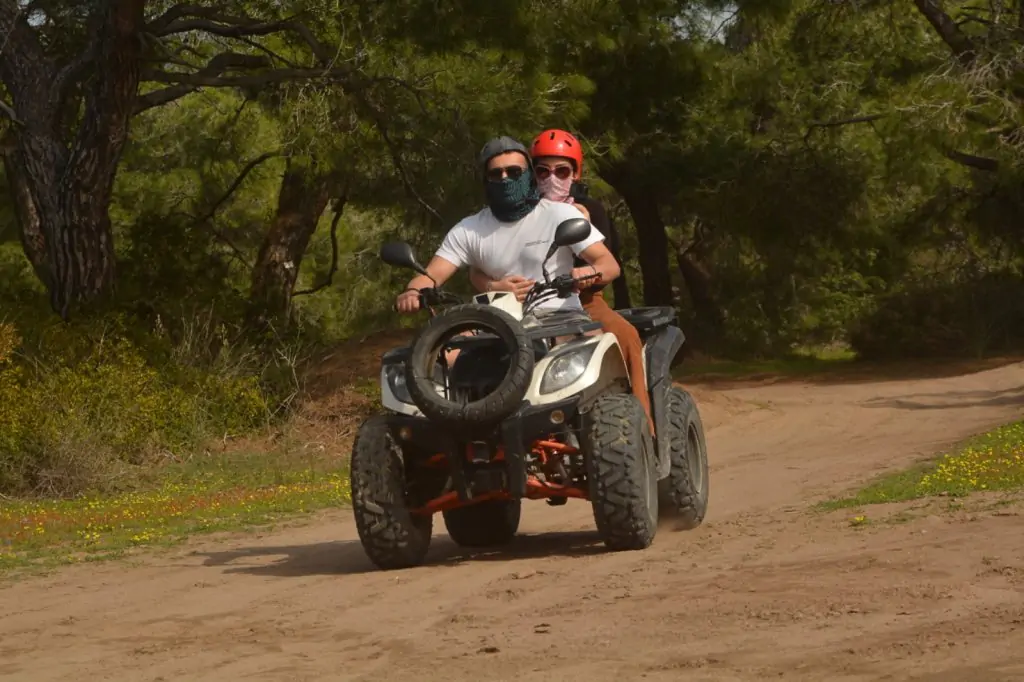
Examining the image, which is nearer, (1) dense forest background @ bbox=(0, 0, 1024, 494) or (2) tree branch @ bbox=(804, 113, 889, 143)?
(1) dense forest background @ bbox=(0, 0, 1024, 494)

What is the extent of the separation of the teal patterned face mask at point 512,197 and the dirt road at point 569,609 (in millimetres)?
1832

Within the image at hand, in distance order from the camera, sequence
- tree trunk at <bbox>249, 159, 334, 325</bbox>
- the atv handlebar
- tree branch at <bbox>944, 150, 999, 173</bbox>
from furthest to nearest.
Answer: tree branch at <bbox>944, 150, 999, 173</bbox> < tree trunk at <bbox>249, 159, 334, 325</bbox> < the atv handlebar

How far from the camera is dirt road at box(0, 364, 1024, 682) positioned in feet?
19.9

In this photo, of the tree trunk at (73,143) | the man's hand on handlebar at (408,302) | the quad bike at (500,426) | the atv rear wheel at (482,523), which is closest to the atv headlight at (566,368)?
the quad bike at (500,426)

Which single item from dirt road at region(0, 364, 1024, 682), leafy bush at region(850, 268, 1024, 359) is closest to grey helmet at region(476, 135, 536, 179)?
dirt road at region(0, 364, 1024, 682)

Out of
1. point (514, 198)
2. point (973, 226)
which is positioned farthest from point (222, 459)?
point (973, 226)

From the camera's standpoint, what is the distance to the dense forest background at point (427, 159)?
722 inches

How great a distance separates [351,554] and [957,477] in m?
4.06

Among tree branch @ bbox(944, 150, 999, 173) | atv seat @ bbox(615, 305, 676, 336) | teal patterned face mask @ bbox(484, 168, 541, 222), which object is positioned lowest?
atv seat @ bbox(615, 305, 676, 336)

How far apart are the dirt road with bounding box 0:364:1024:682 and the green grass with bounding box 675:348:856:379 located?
51.5 ft

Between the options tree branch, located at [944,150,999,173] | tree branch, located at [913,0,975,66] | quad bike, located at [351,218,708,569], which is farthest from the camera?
tree branch, located at [944,150,999,173]

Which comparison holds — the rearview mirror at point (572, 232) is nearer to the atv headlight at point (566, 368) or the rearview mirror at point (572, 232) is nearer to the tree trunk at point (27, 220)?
the atv headlight at point (566, 368)

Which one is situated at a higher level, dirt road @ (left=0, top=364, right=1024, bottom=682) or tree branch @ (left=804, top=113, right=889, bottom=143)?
tree branch @ (left=804, top=113, right=889, bottom=143)

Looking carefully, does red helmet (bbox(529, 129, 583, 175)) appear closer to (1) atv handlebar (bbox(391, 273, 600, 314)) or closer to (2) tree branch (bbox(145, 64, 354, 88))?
(1) atv handlebar (bbox(391, 273, 600, 314))
